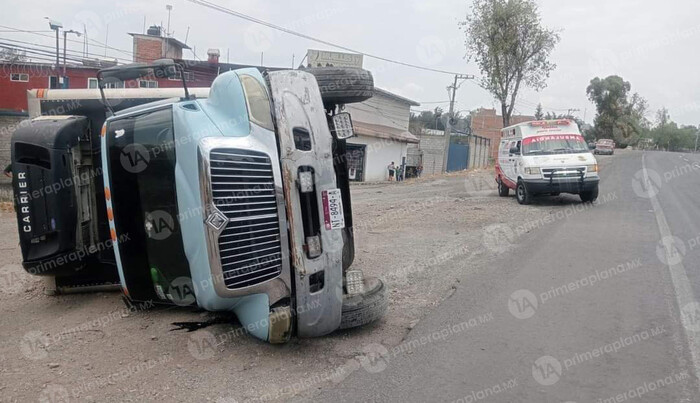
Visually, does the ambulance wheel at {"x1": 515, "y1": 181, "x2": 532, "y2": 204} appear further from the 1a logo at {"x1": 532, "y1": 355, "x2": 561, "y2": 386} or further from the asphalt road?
the 1a logo at {"x1": 532, "y1": 355, "x2": 561, "y2": 386}

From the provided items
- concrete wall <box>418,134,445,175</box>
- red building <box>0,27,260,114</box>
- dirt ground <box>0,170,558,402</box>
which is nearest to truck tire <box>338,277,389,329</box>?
dirt ground <box>0,170,558,402</box>

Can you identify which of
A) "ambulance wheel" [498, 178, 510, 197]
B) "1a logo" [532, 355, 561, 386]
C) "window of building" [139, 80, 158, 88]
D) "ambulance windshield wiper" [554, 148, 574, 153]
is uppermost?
"window of building" [139, 80, 158, 88]

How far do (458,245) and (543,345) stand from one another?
403 centimetres

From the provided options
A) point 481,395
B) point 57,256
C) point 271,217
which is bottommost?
point 481,395

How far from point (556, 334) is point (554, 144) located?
10.2 m

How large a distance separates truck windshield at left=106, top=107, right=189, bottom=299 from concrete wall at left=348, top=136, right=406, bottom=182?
27710 mm

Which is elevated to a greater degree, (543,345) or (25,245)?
(25,245)

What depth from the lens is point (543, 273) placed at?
6.75 m

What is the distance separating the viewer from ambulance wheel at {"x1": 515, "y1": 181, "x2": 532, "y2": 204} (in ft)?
44.7

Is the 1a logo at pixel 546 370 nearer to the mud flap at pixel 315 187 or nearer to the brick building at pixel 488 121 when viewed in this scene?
the mud flap at pixel 315 187

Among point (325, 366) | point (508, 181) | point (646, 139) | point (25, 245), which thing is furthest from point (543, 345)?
point (646, 139)

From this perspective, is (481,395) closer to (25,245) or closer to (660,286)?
(660,286)

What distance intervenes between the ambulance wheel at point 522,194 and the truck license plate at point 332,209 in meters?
10.5

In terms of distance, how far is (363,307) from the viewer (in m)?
4.53
